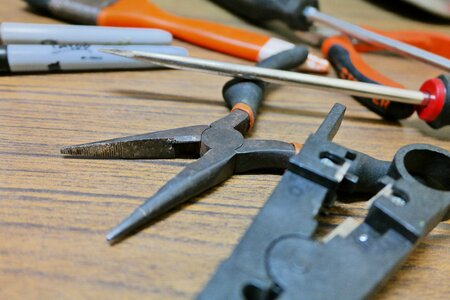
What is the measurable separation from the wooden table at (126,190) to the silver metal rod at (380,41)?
9cm

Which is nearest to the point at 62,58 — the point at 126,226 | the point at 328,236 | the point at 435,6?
the point at 126,226

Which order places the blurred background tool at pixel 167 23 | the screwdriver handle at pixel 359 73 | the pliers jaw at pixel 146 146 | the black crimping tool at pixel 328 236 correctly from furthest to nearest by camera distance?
the blurred background tool at pixel 167 23
the screwdriver handle at pixel 359 73
the pliers jaw at pixel 146 146
the black crimping tool at pixel 328 236

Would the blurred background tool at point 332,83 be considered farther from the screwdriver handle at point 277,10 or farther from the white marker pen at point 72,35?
the screwdriver handle at point 277,10

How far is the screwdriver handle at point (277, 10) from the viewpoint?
70 cm

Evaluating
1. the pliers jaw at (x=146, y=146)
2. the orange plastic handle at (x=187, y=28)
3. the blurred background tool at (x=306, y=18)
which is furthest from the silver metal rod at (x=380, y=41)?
the pliers jaw at (x=146, y=146)

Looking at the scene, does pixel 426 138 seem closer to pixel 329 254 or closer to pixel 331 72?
pixel 331 72

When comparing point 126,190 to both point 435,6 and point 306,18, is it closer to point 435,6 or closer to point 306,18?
point 306,18

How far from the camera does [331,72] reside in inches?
26.2

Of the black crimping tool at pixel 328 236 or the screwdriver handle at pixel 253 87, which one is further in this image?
the screwdriver handle at pixel 253 87

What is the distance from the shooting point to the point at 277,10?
72 centimetres

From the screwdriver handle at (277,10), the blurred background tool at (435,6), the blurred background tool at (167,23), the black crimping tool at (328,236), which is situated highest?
the blurred background tool at (435,6)

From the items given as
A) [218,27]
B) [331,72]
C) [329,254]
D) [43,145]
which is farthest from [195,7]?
[329,254]

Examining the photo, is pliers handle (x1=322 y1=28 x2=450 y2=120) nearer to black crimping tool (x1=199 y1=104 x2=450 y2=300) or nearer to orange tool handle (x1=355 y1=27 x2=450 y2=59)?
orange tool handle (x1=355 y1=27 x2=450 y2=59)

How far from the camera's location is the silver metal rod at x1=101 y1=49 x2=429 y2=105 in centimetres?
51
